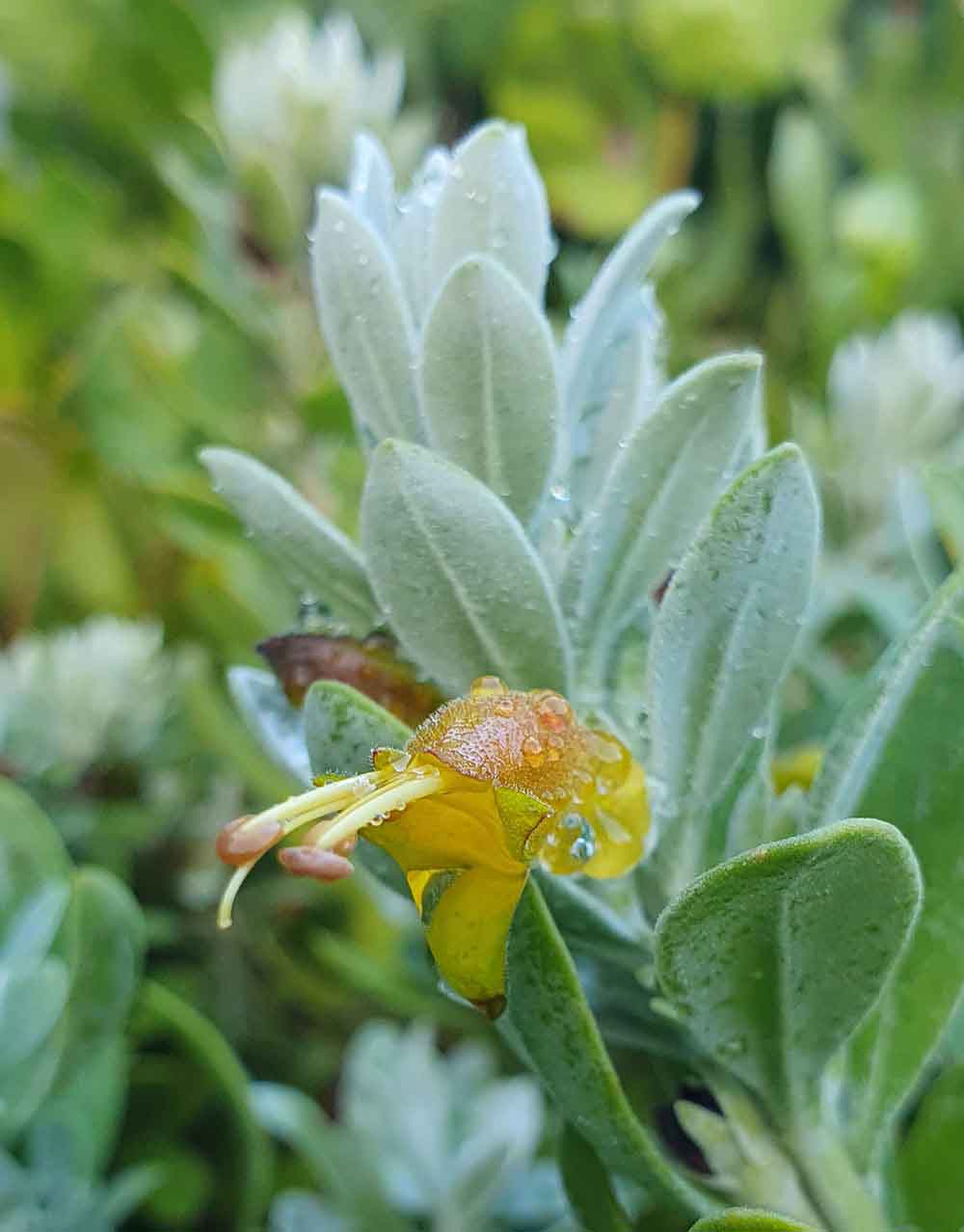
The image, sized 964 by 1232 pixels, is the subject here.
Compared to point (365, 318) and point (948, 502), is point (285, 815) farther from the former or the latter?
point (948, 502)

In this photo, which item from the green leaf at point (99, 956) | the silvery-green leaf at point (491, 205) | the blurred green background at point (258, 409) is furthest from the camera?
the blurred green background at point (258, 409)

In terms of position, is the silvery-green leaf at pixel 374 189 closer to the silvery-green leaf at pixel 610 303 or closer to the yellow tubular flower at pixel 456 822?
the silvery-green leaf at pixel 610 303

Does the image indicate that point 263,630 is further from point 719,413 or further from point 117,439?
point 719,413

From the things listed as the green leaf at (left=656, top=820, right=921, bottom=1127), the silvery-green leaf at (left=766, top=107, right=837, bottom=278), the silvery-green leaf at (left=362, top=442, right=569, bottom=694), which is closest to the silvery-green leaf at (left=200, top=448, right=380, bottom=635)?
the silvery-green leaf at (left=362, top=442, right=569, bottom=694)

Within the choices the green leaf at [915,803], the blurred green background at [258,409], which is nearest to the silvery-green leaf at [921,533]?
the blurred green background at [258,409]

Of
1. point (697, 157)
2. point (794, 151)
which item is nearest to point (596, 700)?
point (794, 151)

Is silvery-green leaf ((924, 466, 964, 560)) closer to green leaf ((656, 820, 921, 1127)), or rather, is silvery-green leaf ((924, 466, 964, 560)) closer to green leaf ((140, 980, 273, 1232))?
green leaf ((656, 820, 921, 1127))
